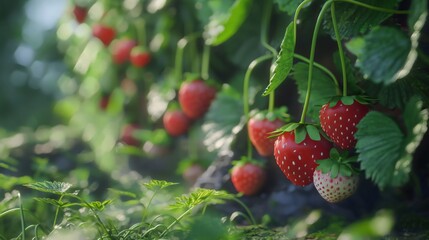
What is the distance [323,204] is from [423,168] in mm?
255

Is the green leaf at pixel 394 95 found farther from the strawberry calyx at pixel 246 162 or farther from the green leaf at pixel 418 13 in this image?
the strawberry calyx at pixel 246 162

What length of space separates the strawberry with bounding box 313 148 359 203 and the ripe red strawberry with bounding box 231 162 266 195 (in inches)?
14.8

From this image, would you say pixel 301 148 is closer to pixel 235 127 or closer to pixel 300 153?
pixel 300 153

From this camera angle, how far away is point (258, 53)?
68.8 inches

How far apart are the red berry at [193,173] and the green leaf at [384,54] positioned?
1056mm

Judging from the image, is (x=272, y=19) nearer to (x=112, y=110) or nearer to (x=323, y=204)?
(x=323, y=204)

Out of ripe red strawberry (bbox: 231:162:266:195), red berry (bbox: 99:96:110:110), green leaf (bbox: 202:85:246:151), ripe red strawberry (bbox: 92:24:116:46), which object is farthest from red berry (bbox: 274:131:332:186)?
red berry (bbox: 99:96:110:110)

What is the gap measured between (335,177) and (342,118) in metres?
0.11

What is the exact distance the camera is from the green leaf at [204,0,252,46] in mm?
1573

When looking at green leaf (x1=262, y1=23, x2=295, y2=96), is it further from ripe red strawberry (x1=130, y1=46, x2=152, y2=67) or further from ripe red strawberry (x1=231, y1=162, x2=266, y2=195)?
ripe red strawberry (x1=130, y1=46, x2=152, y2=67)

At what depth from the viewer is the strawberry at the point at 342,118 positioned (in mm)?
1116

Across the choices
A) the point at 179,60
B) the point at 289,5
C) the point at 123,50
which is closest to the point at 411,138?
the point at 289,5

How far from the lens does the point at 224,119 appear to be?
5.53 feet

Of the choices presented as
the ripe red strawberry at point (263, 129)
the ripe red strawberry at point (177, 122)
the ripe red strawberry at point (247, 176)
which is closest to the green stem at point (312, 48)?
the ripe red strawberry at point (263, 129)
